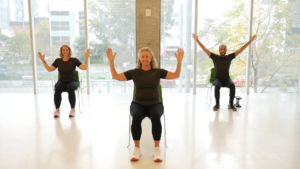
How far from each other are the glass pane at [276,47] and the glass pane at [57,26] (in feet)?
14.6

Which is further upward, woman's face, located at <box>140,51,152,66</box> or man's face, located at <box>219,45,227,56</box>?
man's face, located at <box>219,45,227,56</box>

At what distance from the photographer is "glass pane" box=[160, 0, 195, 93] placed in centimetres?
634

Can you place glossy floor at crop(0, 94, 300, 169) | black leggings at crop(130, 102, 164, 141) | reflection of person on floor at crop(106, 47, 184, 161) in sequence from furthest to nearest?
reflection of person on floor at crop(106, 47, 184, 161) < black leggings at crop(130, 102, 164, 141) < glossy floor at crop(0, 94, 300, 169)

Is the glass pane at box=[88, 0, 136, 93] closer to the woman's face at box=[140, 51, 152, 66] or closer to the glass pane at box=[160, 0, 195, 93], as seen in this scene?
the glass pane at box=[160, 0, 195, 93]

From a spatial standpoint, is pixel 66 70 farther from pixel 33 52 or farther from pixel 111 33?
pixel 33 52

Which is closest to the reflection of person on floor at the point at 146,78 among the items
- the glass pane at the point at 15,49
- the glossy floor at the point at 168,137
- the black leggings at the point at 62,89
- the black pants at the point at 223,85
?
the glossy floor at the point at 168,137

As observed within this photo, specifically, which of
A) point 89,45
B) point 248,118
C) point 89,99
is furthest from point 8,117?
point 248,118

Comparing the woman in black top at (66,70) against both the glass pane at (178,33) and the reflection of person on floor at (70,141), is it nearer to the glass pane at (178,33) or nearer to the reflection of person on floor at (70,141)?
the reflection of person on floor at (70,141)

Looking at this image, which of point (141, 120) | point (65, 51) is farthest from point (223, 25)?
point (141, 120)

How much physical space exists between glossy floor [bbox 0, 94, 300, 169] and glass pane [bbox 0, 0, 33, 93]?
1.47m

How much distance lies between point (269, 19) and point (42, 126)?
18.8ft

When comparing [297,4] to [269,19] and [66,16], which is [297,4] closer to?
[269,19]

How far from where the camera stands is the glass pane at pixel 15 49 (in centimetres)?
638

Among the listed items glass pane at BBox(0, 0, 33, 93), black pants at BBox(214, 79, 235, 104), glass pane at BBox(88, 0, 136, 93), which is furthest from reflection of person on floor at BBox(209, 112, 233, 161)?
glass pane at BBox(0, 0, 33, 93)
